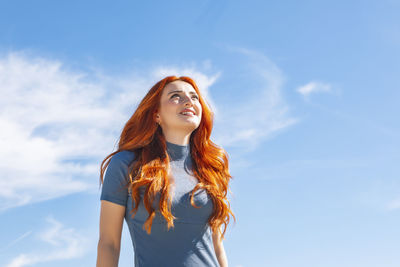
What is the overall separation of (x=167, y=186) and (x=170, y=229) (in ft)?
1.45

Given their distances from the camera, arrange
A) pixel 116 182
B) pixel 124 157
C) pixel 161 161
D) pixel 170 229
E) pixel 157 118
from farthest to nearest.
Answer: pixel 157 118 → pixel 161 161 → pixel 124 157 → pixel 116 182 → pixel 170 229

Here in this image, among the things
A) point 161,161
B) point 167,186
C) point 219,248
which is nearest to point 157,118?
point 161,161

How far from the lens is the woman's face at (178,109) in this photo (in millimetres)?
5043

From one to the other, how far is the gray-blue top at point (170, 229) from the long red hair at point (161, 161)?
73mm

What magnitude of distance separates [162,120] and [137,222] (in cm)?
136


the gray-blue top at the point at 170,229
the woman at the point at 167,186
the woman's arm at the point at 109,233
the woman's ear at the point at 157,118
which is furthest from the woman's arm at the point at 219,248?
the woman's ear at the point at 157,118

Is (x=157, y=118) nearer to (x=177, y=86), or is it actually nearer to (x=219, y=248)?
(x=177, y=86)

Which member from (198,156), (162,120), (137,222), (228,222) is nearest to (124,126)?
(162,120)

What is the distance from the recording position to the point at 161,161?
4875 mm

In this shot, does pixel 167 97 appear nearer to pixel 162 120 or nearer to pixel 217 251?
pixel 162 120

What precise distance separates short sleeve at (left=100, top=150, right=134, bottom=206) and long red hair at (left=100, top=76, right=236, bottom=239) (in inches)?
3.1

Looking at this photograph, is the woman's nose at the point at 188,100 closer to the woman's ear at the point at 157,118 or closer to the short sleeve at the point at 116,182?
the woman's ear at the point at 157,118

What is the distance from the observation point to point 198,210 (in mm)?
4539

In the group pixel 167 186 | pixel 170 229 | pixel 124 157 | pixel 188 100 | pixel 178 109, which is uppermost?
pixel 188 100
